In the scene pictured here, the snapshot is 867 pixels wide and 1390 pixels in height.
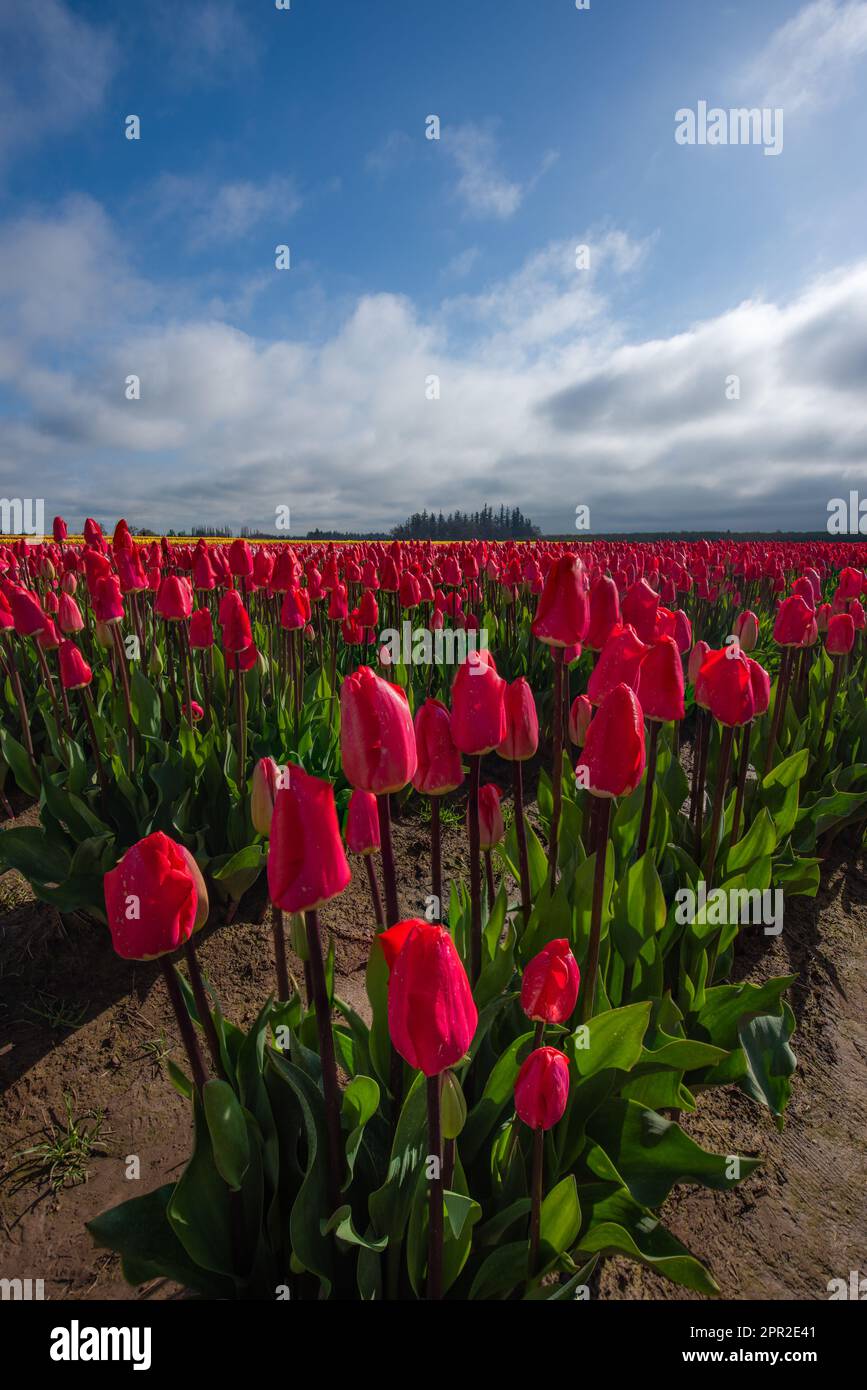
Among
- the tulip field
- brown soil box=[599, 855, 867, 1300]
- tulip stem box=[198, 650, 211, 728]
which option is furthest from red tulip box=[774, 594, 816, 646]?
tulip stem box=[198, 650, 211, 728]

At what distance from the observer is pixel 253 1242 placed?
5.94 feet

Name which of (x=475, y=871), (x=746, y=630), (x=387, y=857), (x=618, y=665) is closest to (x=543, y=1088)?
(x=387, y=857)

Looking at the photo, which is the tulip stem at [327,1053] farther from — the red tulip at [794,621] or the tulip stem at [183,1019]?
the red tulip at [794,621]

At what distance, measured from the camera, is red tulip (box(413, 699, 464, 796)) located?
181 cm

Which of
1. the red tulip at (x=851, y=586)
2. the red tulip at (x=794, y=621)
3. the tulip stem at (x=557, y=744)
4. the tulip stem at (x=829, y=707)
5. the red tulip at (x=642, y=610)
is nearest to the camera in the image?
the tulip stem at (x=557, y=744)

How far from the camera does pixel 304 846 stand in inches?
49.9

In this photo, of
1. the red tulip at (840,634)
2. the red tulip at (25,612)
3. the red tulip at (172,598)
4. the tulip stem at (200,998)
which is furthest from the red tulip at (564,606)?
the red tulip at (25,612)

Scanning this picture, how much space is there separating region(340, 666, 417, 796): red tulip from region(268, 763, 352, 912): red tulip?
7.8 inches

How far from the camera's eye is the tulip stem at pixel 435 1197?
4.33 feet

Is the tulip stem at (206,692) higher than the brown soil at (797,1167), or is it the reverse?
the tulip stem at (206,692)

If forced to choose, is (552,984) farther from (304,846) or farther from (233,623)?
(233,623)

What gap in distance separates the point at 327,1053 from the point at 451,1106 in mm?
298

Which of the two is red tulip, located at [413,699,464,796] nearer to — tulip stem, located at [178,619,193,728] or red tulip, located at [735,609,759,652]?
red tulip, located at [735,609,759,652]
